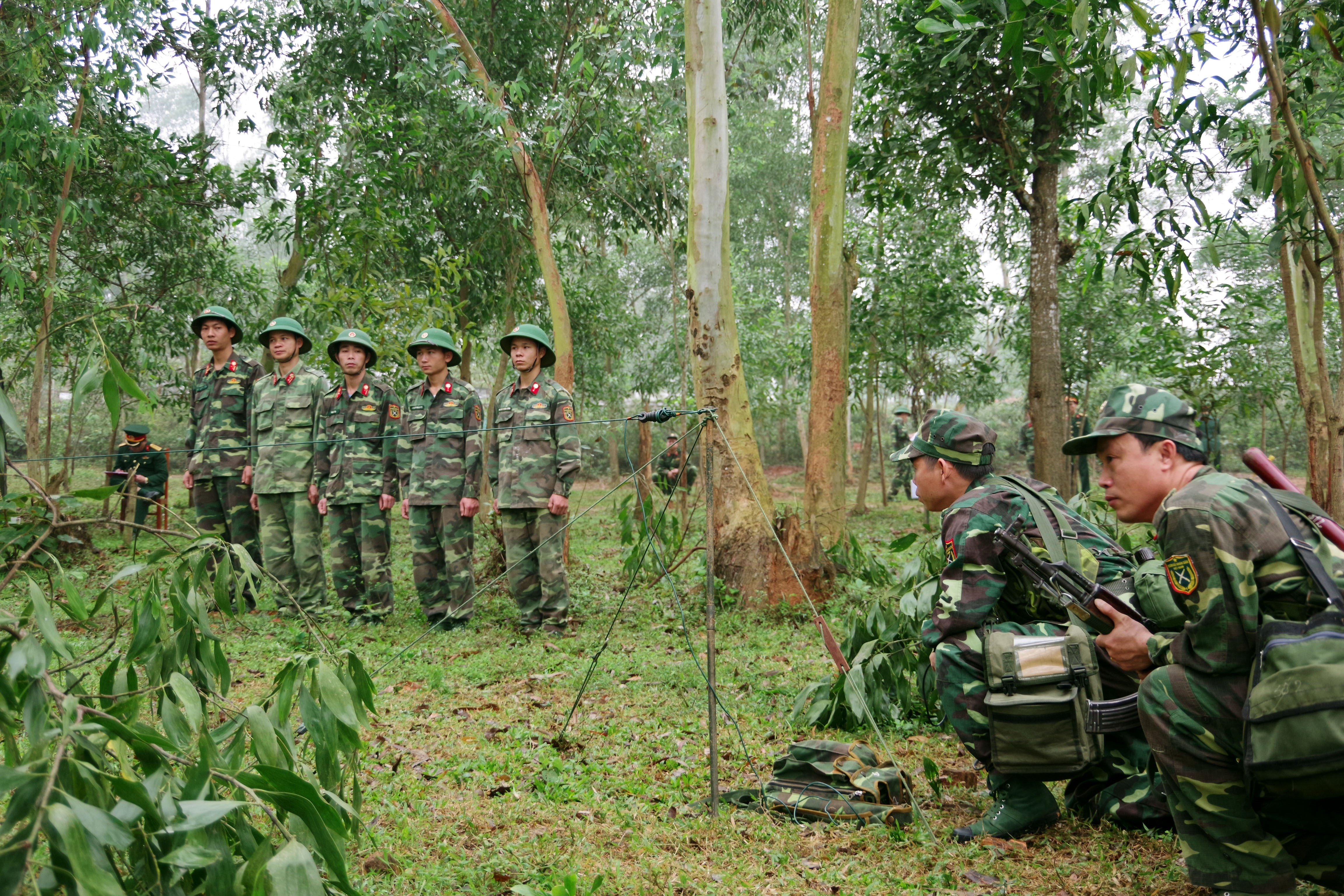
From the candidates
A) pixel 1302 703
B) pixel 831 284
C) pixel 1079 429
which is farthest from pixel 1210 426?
pixel 1302 703

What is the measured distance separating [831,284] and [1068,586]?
4674mm

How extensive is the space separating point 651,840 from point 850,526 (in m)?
9.96

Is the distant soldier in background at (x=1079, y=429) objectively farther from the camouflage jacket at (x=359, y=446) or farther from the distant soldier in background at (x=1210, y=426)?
the camouflage jacket at (x=359, y=446)

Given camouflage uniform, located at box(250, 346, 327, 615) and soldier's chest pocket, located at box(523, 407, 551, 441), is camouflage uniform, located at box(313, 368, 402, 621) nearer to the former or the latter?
camouflage uniform, located at box(250, 346, 327, 615)

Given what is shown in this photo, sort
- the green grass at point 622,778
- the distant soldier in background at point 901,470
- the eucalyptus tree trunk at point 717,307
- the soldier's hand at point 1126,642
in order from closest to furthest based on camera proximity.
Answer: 1. the green grass at point 622,778
2. the soldier's hand at point 1126,642
3. the eucalyptus tree trunk at point 717,307
4. the distant soldier in background at point 901,470

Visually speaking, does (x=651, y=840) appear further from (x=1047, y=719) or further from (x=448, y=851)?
(x=1047, y=719)

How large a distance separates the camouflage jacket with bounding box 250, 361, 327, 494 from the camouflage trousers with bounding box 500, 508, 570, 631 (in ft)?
5.15

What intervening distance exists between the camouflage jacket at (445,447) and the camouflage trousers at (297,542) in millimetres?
817

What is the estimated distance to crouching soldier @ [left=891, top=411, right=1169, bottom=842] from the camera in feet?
9.65

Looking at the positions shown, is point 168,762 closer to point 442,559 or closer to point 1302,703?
point 1302,703

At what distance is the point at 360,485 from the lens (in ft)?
21.8

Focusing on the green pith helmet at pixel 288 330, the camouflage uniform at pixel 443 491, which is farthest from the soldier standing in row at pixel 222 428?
the camouflage uniform at pixel 443 491

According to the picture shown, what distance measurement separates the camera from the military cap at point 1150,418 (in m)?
2.60

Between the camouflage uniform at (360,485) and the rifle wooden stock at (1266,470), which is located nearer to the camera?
the rifle wooden stock at (1266,470)
